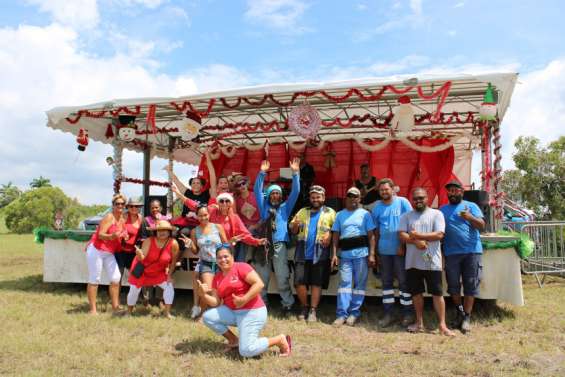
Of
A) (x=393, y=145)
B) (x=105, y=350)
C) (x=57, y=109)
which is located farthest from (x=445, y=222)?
(x=57, y=109)

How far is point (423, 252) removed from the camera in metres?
4.36

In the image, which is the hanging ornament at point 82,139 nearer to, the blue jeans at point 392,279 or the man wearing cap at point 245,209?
the man wearing cap at point 245,209

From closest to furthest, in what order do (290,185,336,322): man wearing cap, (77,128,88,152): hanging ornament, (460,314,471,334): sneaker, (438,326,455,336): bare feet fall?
(438,326,455,336): bare feet, (460,314,471,334): sneaker, (290,185,336,322): man wearing cap, (77,128,88,152): hanging ornament

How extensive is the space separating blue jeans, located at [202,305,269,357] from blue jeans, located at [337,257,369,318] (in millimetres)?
1393

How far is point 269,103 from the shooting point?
24.4 feet

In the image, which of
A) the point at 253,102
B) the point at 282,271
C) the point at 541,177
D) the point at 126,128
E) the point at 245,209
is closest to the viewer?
the point at 282,271

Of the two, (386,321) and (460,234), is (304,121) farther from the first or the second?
(386,321)

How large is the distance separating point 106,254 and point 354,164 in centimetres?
583

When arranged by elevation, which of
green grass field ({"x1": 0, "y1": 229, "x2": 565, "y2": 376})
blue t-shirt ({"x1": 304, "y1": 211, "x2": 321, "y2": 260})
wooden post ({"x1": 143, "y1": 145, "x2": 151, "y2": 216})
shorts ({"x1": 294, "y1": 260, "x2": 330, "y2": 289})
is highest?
wooden post ({"x1": 143, "y1": 145, "x2": 151, "y2": 216})

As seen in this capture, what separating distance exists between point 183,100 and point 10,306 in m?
3.51

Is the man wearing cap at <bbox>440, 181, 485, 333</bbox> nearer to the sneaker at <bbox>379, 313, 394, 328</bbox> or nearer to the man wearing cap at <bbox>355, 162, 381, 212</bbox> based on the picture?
the sneaker at <bbox>379, 313, 394, 328</bbox>

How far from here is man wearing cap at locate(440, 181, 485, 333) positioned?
14.8ft

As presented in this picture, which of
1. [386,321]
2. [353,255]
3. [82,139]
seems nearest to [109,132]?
[82,139]

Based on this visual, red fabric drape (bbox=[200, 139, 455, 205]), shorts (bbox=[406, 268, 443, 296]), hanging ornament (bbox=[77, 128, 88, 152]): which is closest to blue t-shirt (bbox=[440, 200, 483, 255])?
shorts (bbox=[406, 268, 443, 296])
